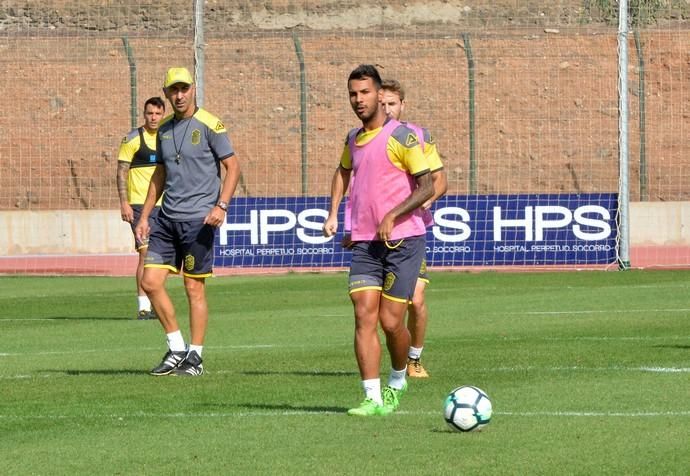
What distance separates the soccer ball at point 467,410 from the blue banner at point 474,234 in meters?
16.8

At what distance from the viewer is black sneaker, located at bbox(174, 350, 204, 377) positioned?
11.6 m

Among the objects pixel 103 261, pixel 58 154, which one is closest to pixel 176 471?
pixel 103 261

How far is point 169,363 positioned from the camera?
11.8 metres

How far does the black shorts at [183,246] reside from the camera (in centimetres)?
1202

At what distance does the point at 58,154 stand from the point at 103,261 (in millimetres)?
17765

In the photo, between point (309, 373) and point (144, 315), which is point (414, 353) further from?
point (144, 315)

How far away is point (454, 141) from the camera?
44.8 meters

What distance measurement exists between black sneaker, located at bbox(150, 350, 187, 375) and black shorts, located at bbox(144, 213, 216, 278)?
0.62 meters

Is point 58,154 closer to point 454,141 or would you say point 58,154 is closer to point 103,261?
point 454,141

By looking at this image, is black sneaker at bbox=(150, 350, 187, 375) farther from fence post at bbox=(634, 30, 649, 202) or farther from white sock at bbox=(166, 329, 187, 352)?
fence post at bbox=(634, 30, 649, 202)

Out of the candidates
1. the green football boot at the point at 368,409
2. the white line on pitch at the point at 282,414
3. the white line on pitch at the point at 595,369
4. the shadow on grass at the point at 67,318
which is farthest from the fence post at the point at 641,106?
the green football boot at the point at 368,409

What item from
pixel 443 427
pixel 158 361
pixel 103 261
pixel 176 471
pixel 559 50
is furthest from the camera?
pixel 559 50

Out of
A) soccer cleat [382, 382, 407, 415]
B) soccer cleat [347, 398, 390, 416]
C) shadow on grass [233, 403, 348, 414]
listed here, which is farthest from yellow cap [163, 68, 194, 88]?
soccer cleat [347, 398, 390, 416]

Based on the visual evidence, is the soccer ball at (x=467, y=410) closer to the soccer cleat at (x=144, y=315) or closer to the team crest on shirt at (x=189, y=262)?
the team crest on shirt at (x=189, y=262)
